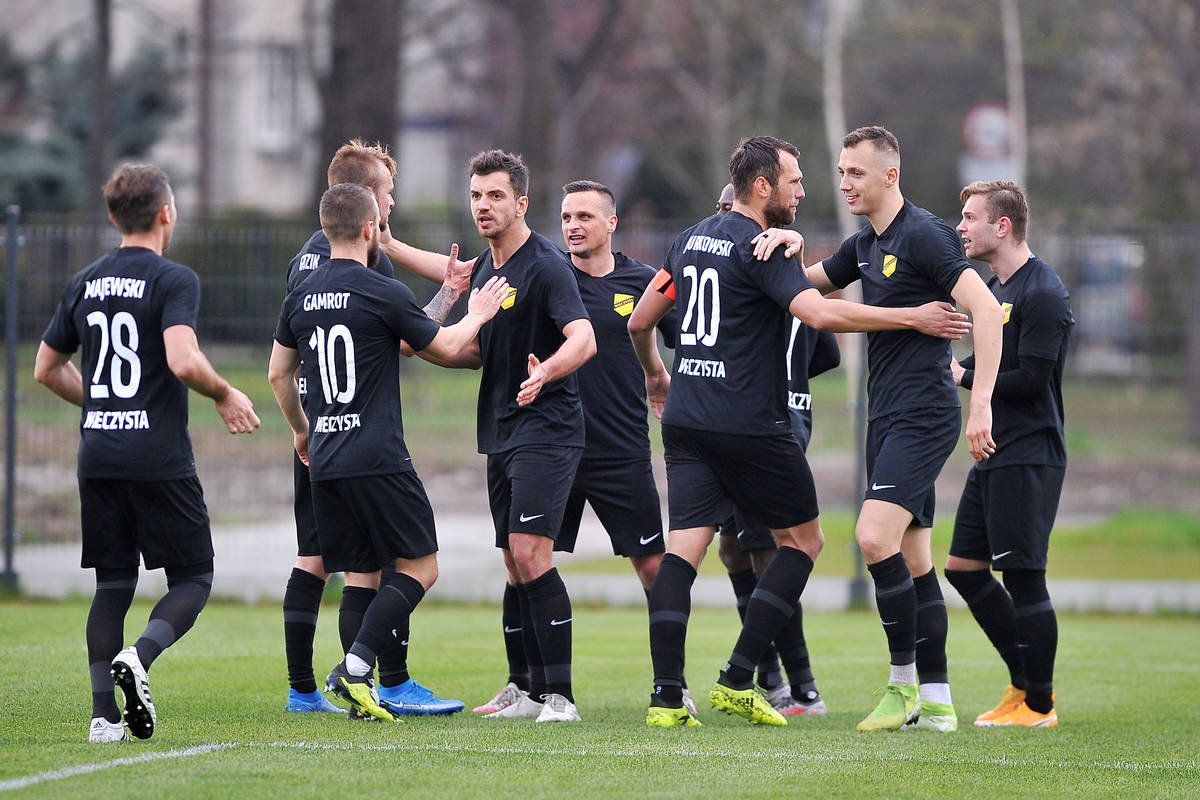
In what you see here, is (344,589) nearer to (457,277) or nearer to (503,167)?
(457,277)

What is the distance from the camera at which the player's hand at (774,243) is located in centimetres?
648

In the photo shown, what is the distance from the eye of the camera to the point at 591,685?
8172mm

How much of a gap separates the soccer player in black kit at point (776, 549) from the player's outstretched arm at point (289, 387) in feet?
6.68

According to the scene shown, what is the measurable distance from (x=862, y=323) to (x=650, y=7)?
2883cm

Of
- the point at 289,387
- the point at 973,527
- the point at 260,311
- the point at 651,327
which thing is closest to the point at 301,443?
the point at 289,387

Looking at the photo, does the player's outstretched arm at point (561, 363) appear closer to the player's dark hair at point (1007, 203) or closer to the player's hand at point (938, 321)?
the player's hand at point (938, 321)

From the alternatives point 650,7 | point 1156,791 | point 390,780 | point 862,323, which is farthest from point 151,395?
point 650,7

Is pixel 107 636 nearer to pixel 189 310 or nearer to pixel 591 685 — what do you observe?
pixel 189 310

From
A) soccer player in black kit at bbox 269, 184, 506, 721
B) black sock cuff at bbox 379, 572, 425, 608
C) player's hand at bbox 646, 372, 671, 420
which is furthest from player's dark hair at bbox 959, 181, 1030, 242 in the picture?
black sock cuff at bbox 379, 572, 425, 608

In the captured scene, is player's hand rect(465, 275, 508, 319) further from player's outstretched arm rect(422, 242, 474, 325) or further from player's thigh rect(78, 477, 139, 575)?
player's thigh rect(78, 477, 139, 575)

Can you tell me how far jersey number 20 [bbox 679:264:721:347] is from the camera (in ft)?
21.9

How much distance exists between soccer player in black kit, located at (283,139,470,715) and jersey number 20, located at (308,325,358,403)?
16.1 inches

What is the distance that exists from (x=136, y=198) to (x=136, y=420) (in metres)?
0.84

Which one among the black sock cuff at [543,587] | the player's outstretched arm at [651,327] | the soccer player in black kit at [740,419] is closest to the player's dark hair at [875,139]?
the soccer player in black kit at [740,419]
